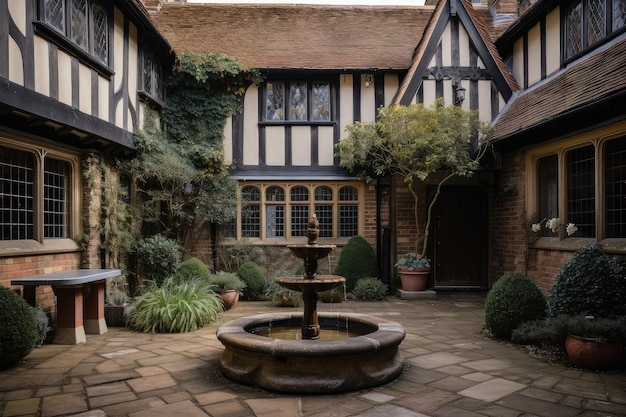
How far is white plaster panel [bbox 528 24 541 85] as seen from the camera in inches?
372

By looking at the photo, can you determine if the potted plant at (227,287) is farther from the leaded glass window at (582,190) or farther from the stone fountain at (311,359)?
the leaded glass window at (582,190)

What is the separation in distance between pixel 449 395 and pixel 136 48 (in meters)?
8.36

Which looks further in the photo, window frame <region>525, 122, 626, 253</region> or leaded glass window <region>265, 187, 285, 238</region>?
leaded glass window <region>265, 187, 285, 238</region>

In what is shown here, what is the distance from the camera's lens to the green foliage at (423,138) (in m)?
9.16

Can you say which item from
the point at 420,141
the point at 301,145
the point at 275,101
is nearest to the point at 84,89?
the point at 275,101

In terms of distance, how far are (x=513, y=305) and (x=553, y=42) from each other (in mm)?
5734

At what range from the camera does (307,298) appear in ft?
16.5

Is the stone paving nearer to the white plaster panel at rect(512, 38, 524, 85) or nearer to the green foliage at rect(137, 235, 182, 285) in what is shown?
the green foliage at rect(137, 235, 182, 285)

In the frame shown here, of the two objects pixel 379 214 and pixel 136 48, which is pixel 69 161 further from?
pixel 379 214

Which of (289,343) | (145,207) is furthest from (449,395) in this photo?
(145,207)

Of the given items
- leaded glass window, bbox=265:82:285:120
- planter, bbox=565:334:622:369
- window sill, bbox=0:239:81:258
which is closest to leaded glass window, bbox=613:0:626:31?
planter, bbox=565:334:622:369

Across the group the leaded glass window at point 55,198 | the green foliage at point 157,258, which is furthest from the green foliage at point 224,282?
the leaded glass window at point 55,198

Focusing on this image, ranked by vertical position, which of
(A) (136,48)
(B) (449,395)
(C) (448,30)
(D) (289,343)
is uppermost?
(C) (448,30)

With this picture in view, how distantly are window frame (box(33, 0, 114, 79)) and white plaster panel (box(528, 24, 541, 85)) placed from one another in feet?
27.1
